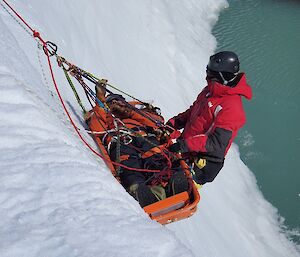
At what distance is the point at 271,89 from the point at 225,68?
288 inches

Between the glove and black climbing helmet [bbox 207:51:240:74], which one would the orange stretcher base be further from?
black climbing helmet [bbox 207:51:240:74]

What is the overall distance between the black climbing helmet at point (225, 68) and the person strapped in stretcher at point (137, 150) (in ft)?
2.23

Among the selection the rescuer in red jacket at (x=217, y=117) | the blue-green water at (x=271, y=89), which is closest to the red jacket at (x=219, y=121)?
the rescuer in red jacket at (x=217, y=117)

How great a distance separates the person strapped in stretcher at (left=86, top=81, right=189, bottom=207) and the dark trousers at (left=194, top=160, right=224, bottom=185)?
219mm

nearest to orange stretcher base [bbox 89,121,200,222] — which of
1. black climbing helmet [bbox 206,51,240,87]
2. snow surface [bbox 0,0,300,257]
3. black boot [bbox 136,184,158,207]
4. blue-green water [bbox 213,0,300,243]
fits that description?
black boot [bbox 136,184,158,207]

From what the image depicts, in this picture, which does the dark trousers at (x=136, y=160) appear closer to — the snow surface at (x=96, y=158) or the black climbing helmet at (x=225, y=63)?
the snow surface at (x=96, y=158)

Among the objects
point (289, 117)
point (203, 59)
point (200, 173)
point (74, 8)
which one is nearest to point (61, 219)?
point (200, 173)

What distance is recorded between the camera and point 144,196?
3.25 metres

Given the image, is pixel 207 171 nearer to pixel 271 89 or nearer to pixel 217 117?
pixel 217 117

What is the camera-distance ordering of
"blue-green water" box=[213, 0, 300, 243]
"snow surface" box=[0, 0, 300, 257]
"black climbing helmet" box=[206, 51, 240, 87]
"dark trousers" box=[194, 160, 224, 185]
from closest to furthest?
"snow surface" box=[0, 0, 300, 257]
"black climbing helmet" box=[206, 51, 240, 87]
"dark trousers" box=[194, 160, 224, 185]
"blue-green water" box=[213, 0, 300, 243]

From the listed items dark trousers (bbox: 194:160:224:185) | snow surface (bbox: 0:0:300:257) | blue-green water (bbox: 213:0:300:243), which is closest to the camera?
snow surface (bbox: 0:0:300:257)

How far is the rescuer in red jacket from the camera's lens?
11.3 ft

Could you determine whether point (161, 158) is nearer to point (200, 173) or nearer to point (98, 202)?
point (200, 173)

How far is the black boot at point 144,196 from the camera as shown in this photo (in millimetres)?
3232
